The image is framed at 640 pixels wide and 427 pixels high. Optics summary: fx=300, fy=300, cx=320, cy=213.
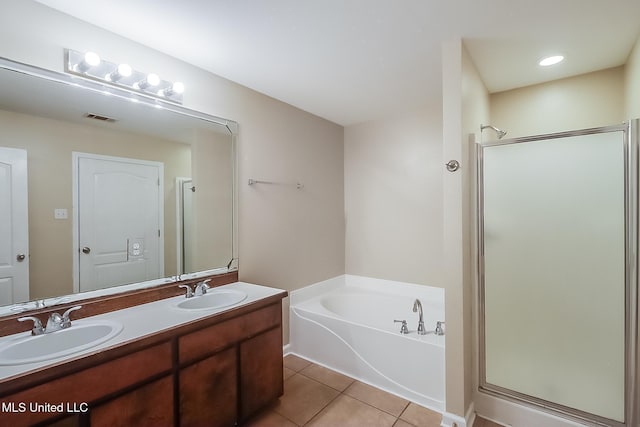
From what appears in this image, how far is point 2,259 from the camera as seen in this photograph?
1.44 meters

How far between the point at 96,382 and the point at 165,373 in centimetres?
30

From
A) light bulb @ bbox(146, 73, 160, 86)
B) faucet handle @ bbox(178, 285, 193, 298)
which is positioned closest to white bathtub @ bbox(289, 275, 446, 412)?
faucet handle @ bbox(178, 285, 193, 298)

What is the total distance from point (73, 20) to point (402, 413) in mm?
3064

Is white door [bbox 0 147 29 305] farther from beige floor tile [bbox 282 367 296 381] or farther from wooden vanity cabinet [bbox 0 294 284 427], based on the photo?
beige floor tile [bbox 282 367 296 381]

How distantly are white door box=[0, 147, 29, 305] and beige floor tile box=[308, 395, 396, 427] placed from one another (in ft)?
5.90

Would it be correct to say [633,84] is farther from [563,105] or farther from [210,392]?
[210,392]

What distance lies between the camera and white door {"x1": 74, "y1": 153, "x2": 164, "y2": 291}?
170cm

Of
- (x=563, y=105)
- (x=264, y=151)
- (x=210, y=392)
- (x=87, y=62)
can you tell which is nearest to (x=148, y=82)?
(x=87, y=62)

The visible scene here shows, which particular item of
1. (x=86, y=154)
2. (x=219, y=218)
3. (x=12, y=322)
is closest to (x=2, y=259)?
(x=12, y=322)

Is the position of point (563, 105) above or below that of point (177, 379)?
above

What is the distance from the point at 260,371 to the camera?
1940 millimetres

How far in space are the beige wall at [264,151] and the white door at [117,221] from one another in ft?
1.85

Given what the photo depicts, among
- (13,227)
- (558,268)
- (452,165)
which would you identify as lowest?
(558,268)

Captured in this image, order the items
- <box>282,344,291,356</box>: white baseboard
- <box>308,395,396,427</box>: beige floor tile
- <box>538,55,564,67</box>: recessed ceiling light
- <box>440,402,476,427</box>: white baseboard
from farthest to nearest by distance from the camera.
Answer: <box>282,344,291,356</box>: white baseboard, <box>538,55,564,67</box>: recessed ceiling light, <box>308,395,396,427</box>: beige floor tile, <box>440,402,476,427</box>: white baseboard
